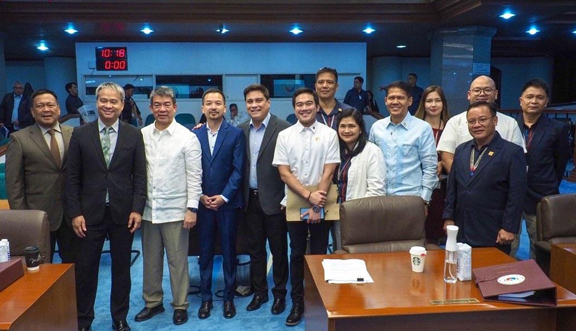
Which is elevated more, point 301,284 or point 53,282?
point 53,282

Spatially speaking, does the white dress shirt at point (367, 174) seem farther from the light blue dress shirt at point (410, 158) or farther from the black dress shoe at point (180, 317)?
the black dress shoe at point (180, 317)

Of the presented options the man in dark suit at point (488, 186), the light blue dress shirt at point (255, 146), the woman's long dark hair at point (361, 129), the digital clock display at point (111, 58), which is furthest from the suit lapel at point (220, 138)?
the digital clock display at point (111, 58)

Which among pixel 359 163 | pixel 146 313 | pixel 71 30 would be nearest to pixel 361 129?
pixel 359 163

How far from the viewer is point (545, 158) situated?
11.1 ft

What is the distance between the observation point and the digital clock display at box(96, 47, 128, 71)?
9453 mm

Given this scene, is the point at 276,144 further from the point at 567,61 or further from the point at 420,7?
the point at 567,61

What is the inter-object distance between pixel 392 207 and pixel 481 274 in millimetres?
723

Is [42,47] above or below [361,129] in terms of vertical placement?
above

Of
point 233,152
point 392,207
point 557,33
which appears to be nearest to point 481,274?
point 392,207

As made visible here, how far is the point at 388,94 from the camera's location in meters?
3.35

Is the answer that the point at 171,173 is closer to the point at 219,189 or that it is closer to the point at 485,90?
the point at 219,189

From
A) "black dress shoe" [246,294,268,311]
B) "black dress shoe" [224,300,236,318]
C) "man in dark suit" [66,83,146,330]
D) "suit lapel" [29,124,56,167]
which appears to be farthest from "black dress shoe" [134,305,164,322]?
"suit lapel" [29,124,56,167]

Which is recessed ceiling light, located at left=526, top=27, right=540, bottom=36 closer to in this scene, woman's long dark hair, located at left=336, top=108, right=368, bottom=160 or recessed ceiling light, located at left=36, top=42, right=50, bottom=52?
woman's long dark hair, located at left=336, top=108, right=368, bottom=160

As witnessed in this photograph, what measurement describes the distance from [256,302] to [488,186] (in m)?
1.77
